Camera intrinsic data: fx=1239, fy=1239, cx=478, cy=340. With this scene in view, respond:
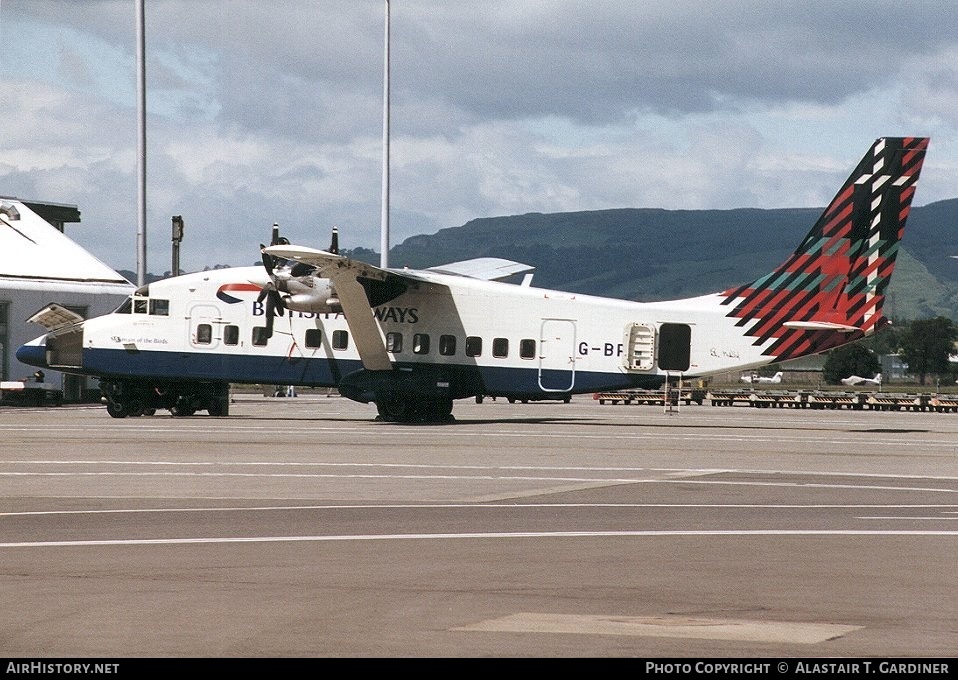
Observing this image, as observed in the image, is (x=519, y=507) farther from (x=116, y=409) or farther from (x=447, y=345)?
(x=116, y=409)

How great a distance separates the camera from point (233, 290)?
3997 cm

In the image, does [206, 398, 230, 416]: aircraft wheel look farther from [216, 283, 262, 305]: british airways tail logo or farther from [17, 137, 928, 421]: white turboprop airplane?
[216, 283, 262, 305]: british airways tail logo

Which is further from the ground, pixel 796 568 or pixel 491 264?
pixel 491 264

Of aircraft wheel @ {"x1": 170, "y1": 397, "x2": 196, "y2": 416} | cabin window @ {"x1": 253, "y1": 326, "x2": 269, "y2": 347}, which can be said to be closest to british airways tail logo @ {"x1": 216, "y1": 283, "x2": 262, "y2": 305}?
cabin window @ {"x1": 253, "y1": 326, "x2": 269, "y2": 347}

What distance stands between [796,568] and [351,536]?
4971 mm

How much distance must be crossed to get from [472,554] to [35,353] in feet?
107

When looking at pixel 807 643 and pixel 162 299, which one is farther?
pixel 162 299

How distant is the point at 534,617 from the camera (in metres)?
9.34

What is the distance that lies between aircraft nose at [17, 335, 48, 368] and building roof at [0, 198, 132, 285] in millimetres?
22330

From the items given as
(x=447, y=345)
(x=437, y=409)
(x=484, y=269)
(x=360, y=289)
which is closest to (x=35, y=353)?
(x=360, y=289)
